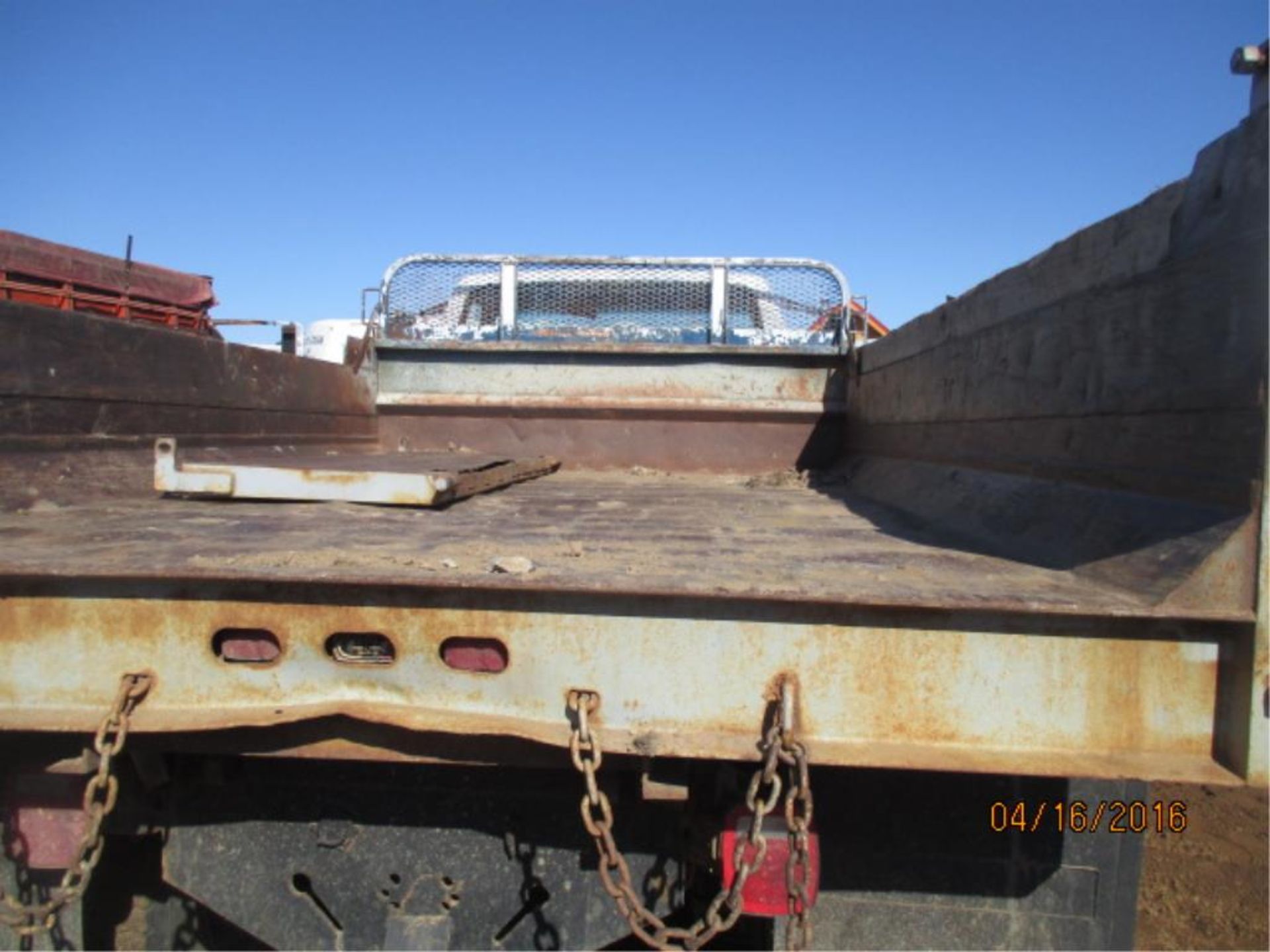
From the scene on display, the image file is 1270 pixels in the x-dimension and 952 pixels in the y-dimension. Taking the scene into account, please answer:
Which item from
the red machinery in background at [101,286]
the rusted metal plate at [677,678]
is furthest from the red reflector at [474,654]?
the red machinery in background at [101,286]

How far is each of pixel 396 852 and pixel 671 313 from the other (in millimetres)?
3686

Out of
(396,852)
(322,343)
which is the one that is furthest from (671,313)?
(322,343)

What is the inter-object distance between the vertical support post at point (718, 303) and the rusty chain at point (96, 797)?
12.3 ft

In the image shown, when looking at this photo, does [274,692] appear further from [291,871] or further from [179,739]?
[291,871]

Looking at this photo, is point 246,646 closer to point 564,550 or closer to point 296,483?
point 564,550

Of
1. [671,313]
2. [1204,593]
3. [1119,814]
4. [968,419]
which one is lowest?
[1119,814]

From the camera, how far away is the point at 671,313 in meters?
4.79

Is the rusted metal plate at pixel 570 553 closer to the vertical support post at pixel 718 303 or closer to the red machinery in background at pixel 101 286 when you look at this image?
the vertical support post at pixel 718 303

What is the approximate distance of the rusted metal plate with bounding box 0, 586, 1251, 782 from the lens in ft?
4.05

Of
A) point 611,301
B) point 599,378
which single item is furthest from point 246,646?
point 611,301

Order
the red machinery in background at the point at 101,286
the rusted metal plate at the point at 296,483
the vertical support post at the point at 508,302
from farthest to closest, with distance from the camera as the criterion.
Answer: the red machinery in background at the point at 101,286
the vertical support post at the point at 508,302
the rusted metal plate at the point at 296,483

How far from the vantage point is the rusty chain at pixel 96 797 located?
1.32 metres

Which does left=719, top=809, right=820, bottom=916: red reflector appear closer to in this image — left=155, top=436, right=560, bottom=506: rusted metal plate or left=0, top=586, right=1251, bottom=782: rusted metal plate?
left=0, top=586, right=1251, bottom=782: rusted metal plate

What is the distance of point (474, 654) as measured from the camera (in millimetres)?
1364
